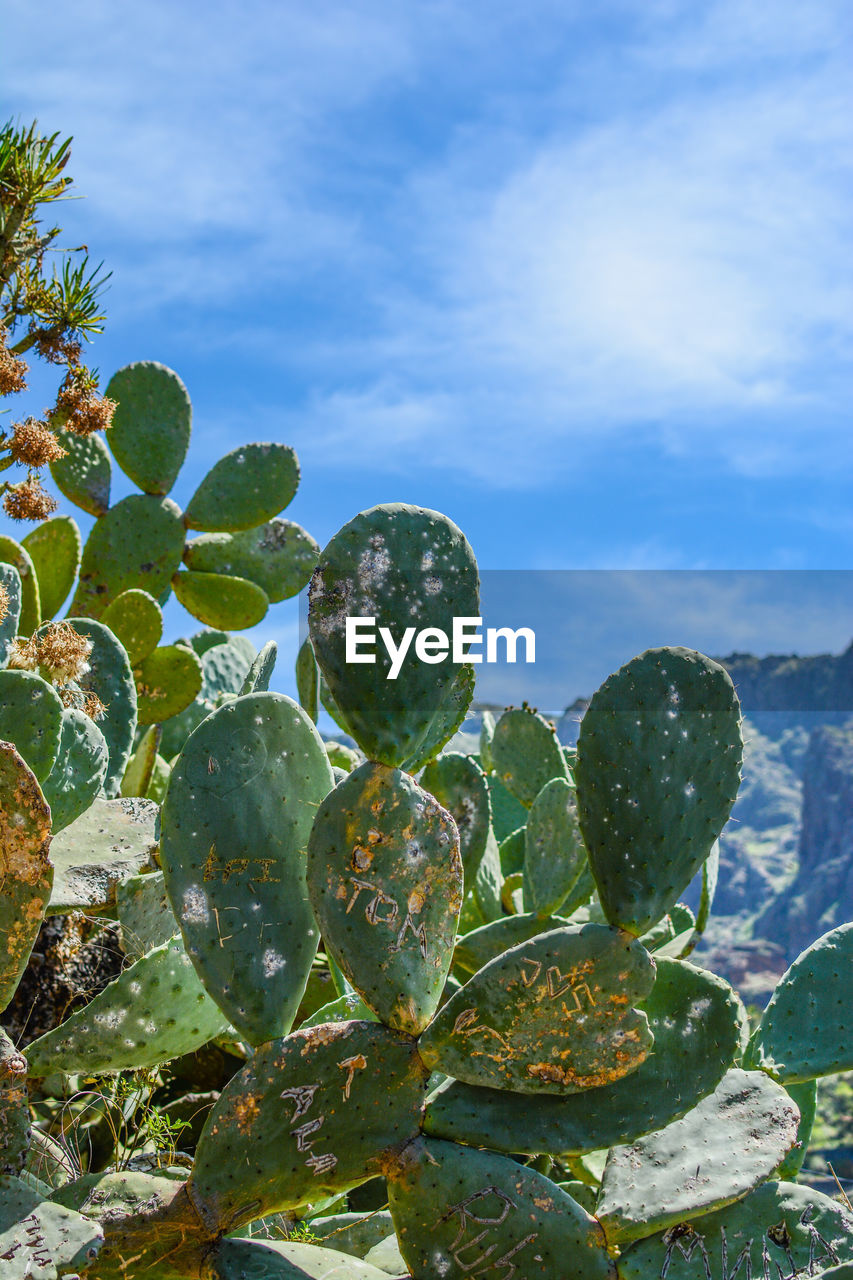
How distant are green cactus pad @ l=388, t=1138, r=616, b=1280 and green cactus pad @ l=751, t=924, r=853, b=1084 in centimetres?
75

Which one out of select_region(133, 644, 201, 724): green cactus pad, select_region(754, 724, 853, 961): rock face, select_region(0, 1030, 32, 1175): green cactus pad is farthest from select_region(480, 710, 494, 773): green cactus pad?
select_region(754, 724, 853, 961): rock face

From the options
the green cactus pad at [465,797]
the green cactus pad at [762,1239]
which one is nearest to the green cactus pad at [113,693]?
the green cactus pad at [465,797]

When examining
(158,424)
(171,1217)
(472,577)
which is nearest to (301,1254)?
(171,1217)

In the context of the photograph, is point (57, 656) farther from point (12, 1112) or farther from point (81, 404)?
point (12, 1112)

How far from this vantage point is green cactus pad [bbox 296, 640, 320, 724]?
304cm

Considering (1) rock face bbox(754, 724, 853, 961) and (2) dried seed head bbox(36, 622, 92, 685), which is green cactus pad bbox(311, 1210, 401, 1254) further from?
(1) rock face bbox(754, 724, 853, 961)

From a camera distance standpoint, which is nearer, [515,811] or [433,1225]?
[433,1225]

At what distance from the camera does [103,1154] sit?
2.38 m

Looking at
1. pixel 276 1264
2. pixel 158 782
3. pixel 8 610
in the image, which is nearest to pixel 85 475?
pixel 158 782

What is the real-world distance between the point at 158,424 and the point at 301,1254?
341cm

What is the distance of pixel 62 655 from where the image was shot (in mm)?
2688

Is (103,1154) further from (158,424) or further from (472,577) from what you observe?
(158,424)

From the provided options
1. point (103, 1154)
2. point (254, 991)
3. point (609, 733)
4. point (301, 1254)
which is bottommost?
point (103, 1154)

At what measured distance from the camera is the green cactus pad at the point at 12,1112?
5.08 feet
